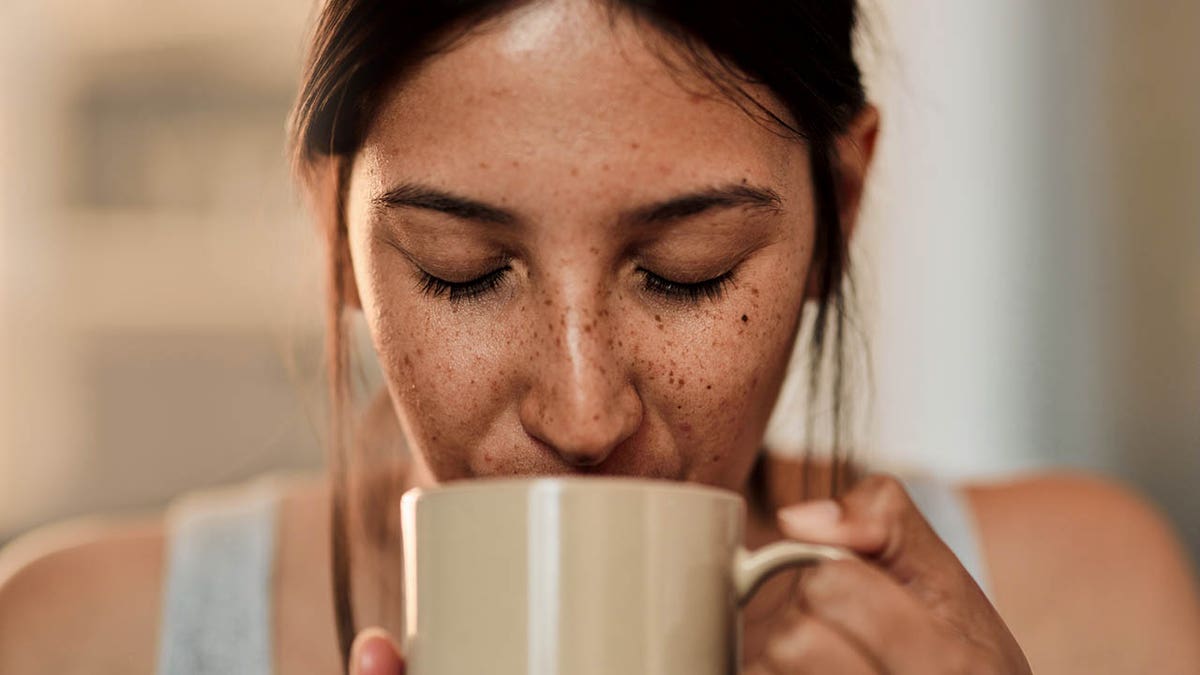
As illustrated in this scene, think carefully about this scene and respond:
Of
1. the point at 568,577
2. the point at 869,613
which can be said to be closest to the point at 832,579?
the point at 869,613

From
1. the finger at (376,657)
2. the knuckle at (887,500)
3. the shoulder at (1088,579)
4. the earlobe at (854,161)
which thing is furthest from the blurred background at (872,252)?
the finger at (376,657)

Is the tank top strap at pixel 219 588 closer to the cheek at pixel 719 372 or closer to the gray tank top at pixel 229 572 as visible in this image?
the gray tank top at pixel 229 572

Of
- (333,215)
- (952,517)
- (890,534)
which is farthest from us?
(952,517)

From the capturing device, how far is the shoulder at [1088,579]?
3.34 feet

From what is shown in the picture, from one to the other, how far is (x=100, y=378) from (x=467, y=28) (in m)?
1.78

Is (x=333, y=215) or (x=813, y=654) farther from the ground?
(x=333, y=215)

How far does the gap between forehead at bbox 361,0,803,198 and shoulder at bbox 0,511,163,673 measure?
0.53m

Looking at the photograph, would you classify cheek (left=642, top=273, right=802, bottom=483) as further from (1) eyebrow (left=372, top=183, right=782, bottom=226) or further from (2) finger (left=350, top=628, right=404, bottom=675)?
(2) finger (left=350, top=628, right=404, bottom=675)

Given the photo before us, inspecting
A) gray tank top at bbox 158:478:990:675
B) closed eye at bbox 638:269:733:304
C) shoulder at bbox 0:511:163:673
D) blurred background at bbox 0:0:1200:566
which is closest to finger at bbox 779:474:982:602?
closed eye at bbox 638:269:733:304

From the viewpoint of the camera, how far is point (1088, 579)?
3.47 ft

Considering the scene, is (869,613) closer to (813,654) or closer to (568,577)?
(813,654)

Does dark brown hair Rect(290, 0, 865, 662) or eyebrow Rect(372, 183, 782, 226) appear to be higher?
dark brown hair Rect(290, 0, 865, 662)

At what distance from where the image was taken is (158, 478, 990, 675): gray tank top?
917 mm

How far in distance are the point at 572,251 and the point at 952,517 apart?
2.00 feet
